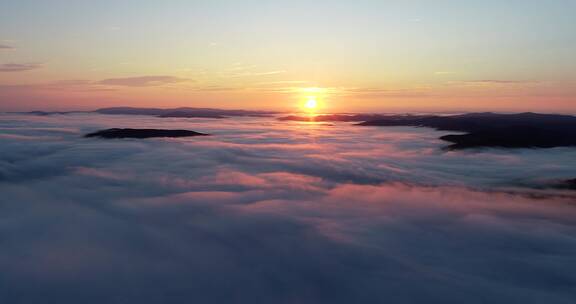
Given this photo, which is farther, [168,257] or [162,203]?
[162,203]

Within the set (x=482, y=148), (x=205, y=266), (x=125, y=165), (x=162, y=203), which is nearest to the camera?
(x=205, y=266)

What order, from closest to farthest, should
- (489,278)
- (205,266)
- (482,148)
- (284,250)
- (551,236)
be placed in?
(489,278), (205,266), (284,250), (551,236), (482,148)

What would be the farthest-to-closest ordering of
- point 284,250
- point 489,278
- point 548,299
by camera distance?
1. point 284,250
2. point 489,278
3. point 548,299

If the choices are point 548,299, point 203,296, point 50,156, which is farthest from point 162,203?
point 50,156

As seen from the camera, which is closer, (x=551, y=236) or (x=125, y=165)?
(x=551, y=236)

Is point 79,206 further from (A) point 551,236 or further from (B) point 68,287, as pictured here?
(A) point 551,236

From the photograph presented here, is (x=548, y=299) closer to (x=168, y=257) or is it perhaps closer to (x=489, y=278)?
(x=489, y=278)

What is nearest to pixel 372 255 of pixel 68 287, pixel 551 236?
pixel 551 236

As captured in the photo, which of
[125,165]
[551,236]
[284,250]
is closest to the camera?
[284,250]
